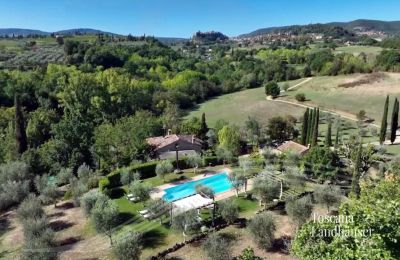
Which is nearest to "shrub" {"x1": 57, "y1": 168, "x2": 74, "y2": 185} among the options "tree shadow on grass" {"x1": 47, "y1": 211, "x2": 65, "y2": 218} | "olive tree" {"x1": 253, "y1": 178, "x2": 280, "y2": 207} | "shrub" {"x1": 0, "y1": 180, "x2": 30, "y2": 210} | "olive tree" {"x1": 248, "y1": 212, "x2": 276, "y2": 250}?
"shrub" {"x1": 0, "y1": 180, "x2": 30, "y2": 210}

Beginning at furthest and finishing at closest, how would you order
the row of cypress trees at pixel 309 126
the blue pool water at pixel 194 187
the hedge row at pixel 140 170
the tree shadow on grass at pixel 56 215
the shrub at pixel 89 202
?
the row of cypress trees at pixel 309 126 < the hedge row at pixel 140 170 < the blue pool water at pixel 194 187 < the tree shadow on grass at pixel 56 215 < the shrub at pixel 89 202

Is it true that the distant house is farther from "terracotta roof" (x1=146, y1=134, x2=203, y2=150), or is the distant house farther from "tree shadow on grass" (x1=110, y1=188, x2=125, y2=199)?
"tree shadow on grass" (x1=110, y1=188, x2=125, y2=199)

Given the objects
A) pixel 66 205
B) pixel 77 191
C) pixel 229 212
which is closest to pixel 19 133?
pixel 66 205

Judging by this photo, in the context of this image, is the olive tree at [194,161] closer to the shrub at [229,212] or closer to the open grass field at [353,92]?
the shrub at [229,212]

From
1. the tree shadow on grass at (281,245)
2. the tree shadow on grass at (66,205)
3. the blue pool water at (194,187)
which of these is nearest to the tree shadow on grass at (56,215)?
the tree shadow on grass at (66,205)

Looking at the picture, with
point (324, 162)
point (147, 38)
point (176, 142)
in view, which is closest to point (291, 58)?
point (147, 38)

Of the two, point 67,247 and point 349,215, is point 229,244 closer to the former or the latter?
point 67,247

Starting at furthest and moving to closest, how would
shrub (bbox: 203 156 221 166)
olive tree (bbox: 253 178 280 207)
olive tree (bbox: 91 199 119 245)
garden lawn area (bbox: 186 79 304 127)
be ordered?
garden lawn area (bbox: 186 79 304 127)
shrub (bbox: 203 156 221 166)
olive tree (bbox: 253 178 280 207)
olive tree (bbox: 91 199 119 245)
